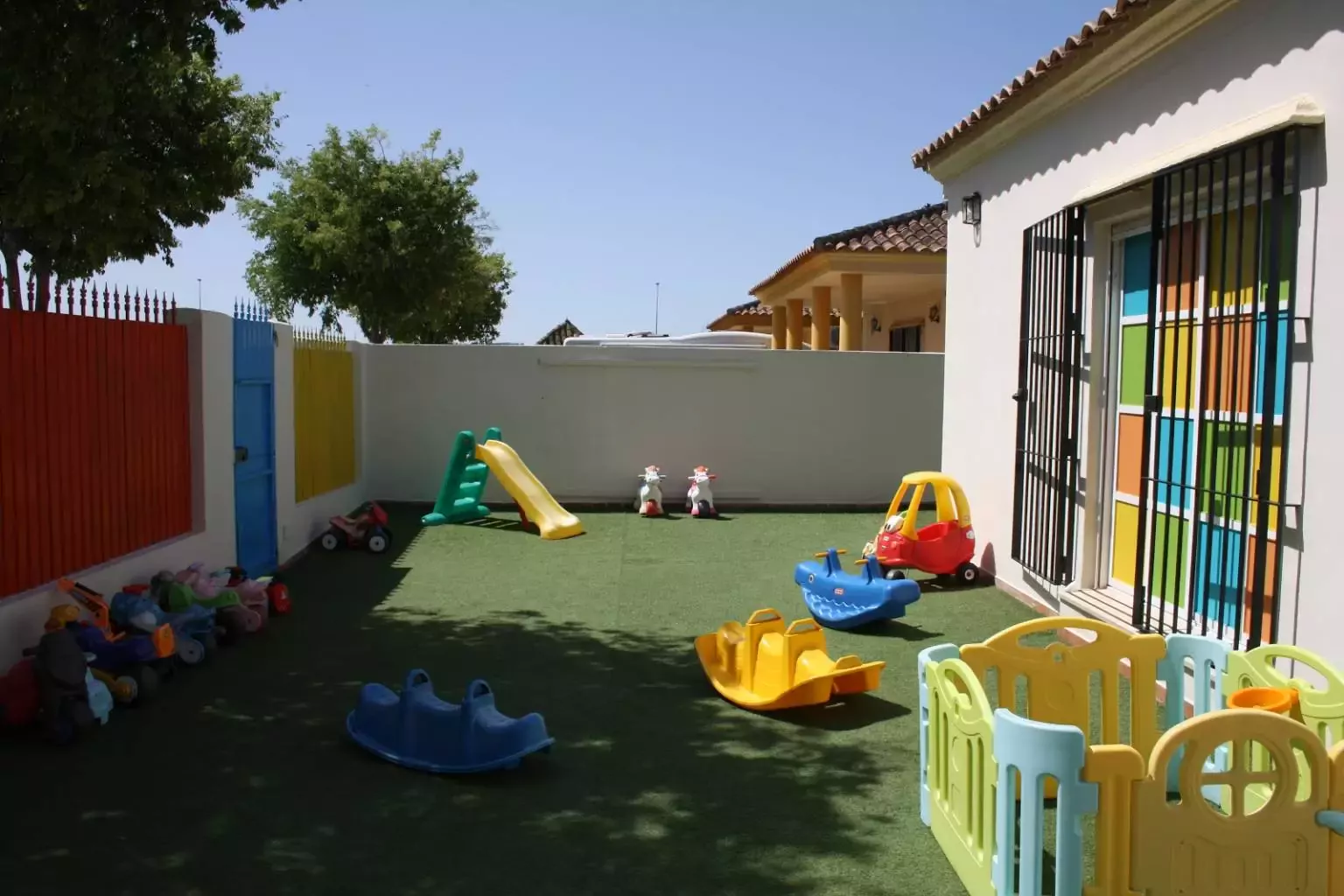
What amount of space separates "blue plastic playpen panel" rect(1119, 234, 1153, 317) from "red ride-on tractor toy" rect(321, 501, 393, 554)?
7.01 m

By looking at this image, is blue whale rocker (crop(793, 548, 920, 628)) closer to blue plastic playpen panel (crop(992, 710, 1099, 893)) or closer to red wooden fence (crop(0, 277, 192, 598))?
blue plastic playpen panel (crop(992, 710, 1099, 893))

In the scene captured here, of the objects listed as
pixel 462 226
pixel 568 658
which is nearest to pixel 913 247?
pixel 568 658

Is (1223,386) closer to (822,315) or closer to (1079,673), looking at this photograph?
(1079,673)

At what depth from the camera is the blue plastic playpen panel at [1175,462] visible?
5.52 meters

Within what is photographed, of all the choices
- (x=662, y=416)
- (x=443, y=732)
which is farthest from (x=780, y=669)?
(x=662, y=416)

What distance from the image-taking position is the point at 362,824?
13.2ft

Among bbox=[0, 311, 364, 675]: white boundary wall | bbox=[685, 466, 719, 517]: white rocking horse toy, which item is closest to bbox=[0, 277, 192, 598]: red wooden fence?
bbox=[0, 311, 364, 675]: white boundary wall

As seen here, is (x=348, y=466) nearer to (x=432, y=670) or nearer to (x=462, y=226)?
(x=432, y=670)

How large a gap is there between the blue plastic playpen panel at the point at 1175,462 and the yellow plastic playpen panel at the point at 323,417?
772 centimetres

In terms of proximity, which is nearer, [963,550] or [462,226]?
[963,550]

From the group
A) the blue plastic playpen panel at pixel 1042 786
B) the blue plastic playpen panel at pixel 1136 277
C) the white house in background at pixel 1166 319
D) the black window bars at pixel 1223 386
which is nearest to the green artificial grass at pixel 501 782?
the blue plastic playpen panel at pixel 1042 786

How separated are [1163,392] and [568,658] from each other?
12.6ft

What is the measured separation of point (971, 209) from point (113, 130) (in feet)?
35.2

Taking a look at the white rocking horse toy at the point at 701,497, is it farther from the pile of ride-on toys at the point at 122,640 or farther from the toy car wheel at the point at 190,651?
the toy car wheel at the point at 190,651
